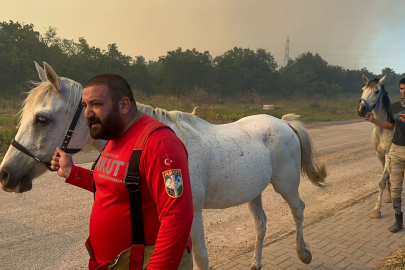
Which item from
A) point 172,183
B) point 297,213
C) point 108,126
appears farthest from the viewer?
point 297,213

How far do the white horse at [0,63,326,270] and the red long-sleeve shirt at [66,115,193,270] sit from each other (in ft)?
3.10

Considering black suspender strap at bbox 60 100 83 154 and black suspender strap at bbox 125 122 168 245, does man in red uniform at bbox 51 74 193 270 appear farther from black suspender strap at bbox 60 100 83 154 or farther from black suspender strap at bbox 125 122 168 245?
black suspender strap at bbox 60 100 83 154

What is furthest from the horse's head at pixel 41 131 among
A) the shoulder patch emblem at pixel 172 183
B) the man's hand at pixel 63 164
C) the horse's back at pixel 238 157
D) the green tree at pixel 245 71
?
the green tree at pixel 245 71

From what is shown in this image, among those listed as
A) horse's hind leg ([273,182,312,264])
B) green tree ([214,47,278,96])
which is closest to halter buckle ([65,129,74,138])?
horse's hind leg ([273,182,312,264])

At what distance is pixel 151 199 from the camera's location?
170 centimetres

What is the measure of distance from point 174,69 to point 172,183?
3871 centimetres

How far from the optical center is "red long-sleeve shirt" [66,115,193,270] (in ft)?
4.92

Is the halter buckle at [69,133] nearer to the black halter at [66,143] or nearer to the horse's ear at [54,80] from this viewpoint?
the black halter at [66,143]

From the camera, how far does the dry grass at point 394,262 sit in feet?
12.7

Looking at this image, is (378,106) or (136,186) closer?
(136,186)

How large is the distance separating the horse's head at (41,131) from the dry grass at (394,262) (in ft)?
12.3

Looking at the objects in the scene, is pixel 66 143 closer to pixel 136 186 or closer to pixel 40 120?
pixel 40 120

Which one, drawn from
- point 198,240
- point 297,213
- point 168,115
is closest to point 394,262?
point 297,213

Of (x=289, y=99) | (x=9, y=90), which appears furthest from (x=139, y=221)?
(x=289, y=99)
